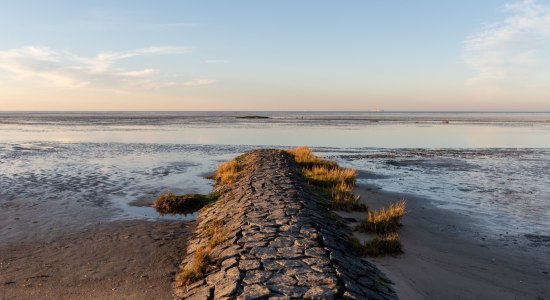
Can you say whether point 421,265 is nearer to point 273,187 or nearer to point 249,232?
point 249,232

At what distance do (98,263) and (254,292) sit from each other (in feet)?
15.5

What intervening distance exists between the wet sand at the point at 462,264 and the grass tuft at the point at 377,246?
20 centimetres

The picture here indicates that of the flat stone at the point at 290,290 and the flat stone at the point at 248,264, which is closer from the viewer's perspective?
the flat stone at the point at 290,290

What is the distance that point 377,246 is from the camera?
392 inches

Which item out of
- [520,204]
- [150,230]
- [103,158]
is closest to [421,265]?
[150,230]

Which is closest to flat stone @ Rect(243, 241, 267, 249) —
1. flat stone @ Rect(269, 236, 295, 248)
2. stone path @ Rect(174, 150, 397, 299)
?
stone path @ Rect(174, 150, 397, 299)

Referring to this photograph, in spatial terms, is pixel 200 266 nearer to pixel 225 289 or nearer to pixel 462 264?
pixel 225 289

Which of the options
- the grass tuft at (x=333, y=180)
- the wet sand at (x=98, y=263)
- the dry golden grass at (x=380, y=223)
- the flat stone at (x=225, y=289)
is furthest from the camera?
the grass tuft at (x=333, y=180)

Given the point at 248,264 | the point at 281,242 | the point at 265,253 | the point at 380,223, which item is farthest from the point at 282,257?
the point at 380,223

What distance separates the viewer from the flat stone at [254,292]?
19.9 ft

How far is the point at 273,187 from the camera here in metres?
14.3

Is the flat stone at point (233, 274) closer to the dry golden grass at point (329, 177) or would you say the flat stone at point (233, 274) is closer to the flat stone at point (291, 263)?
the flat stone at point (291, 263)

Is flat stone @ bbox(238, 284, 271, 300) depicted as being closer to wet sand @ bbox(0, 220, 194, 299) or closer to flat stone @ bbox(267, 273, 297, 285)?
flat stone @ bbox(267, 273, 297, 285)

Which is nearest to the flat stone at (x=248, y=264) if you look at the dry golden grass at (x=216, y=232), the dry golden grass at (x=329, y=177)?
the dry golden grass at (x=216, y=232)
